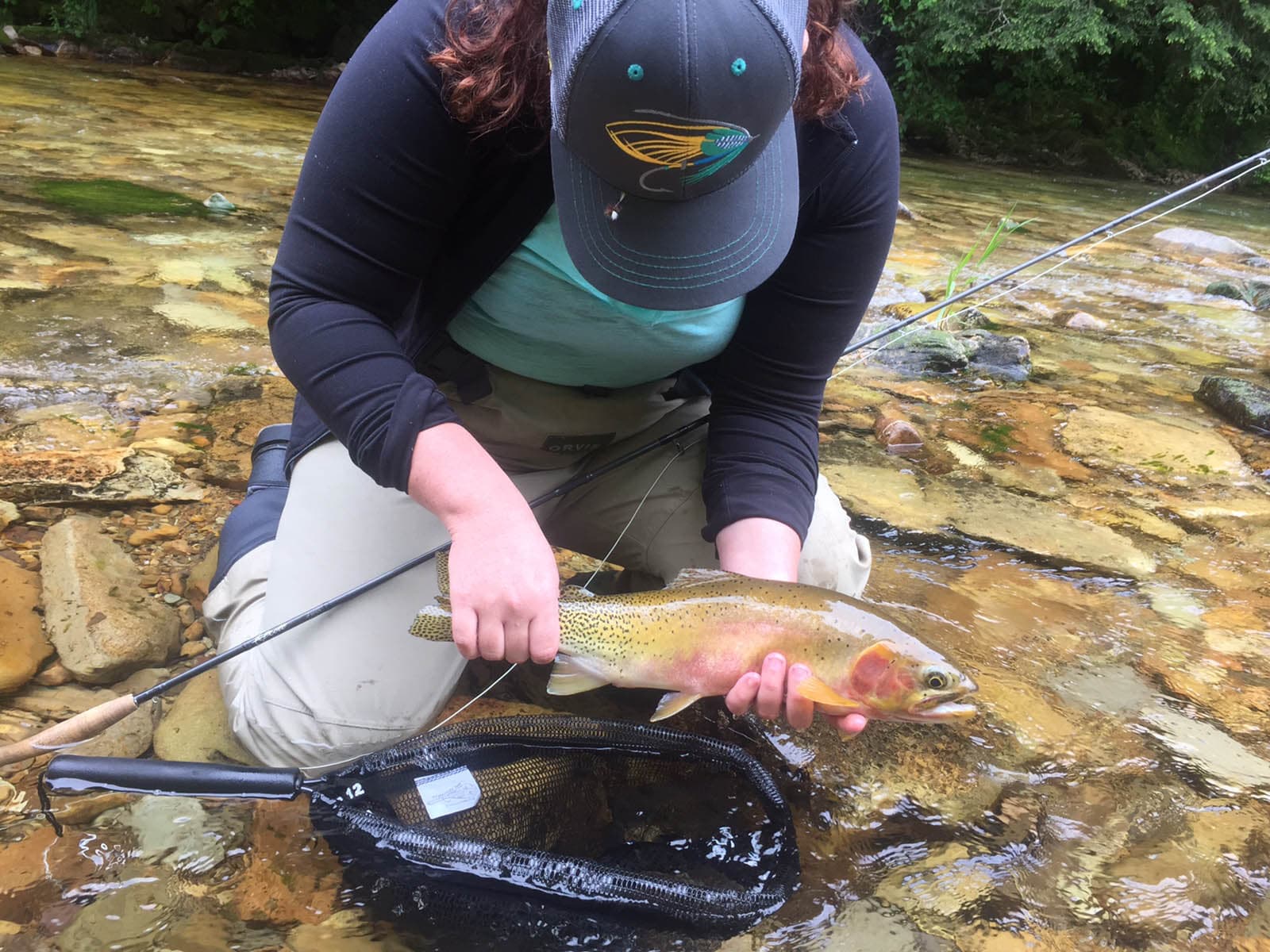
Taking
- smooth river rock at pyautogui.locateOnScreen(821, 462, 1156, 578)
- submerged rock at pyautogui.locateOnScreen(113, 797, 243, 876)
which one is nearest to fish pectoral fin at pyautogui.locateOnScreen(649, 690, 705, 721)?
submerged rock at pyautogui.locateOnScreen(113, 797, 243, 876)

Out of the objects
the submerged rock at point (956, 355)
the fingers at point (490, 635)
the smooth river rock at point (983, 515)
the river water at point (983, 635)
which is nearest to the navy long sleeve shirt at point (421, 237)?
the fingers at point (490, 635)

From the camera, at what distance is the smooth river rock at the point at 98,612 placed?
75.5 inches

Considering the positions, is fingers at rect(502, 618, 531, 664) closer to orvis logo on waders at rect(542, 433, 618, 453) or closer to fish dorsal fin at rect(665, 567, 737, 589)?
fish dorsal fin at rect(665, 567, 737, 589)

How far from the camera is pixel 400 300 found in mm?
1664

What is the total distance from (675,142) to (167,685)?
3.73ft

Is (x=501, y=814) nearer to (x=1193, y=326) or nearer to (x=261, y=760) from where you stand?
(x=261, y=760)

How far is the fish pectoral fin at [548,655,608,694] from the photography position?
1588mm

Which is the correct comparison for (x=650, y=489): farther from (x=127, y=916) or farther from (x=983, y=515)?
(x=983, y=515)

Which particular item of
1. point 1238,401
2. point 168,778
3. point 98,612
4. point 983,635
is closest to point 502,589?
point 168,778

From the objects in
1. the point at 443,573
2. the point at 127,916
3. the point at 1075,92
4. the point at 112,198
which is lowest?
the point at 127,916

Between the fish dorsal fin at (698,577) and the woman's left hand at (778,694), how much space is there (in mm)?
166

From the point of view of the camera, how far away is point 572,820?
1.63 metres

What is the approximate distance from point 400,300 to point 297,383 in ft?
0.75

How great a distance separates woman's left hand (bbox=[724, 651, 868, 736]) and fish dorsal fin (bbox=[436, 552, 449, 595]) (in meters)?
0.47
